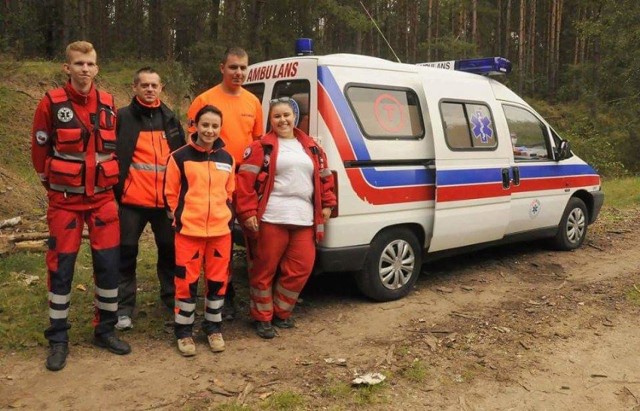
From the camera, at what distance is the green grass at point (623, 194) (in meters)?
10.7

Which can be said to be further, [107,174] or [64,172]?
[107,174]

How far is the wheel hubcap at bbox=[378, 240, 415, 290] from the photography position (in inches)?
195

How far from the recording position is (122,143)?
400 cm

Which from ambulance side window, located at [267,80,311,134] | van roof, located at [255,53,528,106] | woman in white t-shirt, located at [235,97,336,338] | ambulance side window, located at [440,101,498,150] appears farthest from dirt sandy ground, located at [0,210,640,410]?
van roof, located at [255,53,528,106]

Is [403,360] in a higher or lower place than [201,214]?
lower

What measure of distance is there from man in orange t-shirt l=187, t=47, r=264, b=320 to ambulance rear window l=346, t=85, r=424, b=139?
828 millimetres

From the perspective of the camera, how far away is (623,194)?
11641 mm

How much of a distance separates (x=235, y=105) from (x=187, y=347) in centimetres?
184

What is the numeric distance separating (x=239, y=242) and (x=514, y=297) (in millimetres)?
2665

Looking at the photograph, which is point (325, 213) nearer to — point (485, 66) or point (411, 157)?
point (411, 157)

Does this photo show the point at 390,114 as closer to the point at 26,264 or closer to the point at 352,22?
the point at 26,264

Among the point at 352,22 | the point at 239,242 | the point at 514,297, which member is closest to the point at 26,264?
the point at 239,242

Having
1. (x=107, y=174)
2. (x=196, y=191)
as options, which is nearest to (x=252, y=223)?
(x=196, y=191)

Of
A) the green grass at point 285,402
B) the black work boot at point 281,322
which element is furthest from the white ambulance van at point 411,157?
the green grass at point 285,402
